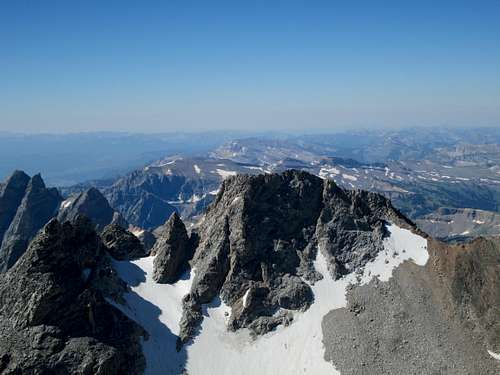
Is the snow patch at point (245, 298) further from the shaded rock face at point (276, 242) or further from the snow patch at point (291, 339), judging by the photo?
the snow patch at point (291, 339)

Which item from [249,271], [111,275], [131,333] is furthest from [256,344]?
[111,275]

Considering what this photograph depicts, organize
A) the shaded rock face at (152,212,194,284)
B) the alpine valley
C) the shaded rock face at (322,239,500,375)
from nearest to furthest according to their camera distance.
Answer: the alpine valley < the shaded rock face at (322,239,500,375) < the shaded rock face at (152,212,194,284)

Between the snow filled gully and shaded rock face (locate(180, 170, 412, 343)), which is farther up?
shaded rock face (locate(180, 170, 412, 343))

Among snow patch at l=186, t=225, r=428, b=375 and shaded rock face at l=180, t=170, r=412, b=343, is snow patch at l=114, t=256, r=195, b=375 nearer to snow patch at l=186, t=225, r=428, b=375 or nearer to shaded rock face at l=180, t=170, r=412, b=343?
shaded rock face at l=180, t=170, r=412, b=343

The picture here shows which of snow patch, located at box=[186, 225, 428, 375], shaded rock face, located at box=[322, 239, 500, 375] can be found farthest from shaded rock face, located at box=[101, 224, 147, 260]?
shaded rock face, located at box=[322, 239, 500, 375]

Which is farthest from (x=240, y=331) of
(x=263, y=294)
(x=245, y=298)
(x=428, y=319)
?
(x=428, y=319)

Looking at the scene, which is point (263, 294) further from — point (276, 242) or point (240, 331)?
point (276, 242)
